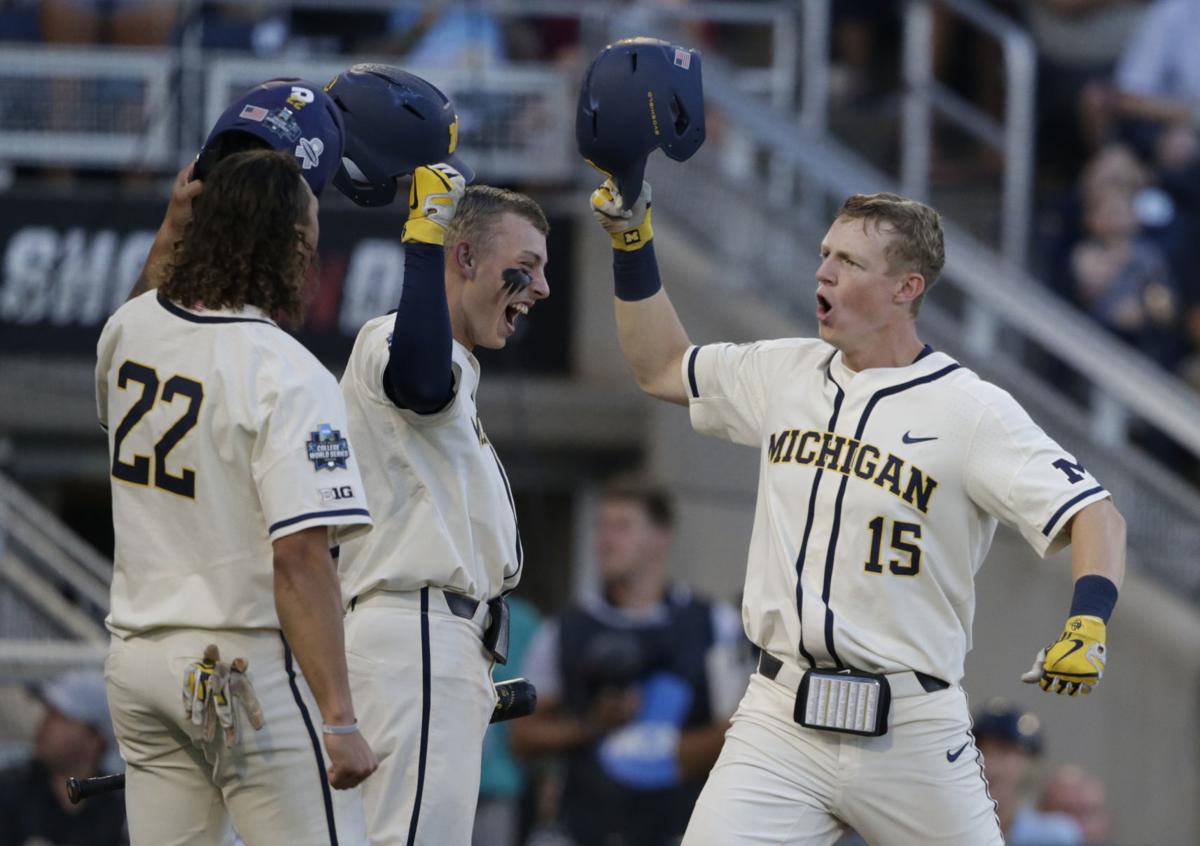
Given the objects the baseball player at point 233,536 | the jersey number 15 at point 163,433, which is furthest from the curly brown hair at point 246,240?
the jersey number 15 at point 163,433

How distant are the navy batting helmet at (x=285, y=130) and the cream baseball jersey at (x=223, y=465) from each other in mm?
554

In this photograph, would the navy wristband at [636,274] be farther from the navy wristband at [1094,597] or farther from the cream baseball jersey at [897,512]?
the navy wristband at [1094,597]

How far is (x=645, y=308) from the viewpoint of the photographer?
5.63 meters

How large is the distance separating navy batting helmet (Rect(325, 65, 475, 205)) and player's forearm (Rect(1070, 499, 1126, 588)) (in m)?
1.70

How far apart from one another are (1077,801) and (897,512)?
3.83m

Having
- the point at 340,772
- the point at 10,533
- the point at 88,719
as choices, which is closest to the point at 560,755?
the point at 88,719

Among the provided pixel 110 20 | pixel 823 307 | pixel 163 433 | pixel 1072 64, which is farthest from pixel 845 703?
pixel 110 20

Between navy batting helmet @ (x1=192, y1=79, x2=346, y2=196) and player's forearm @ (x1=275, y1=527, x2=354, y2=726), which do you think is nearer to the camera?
player's forearm @ (x1=275, y1=527, x2=354, y2=726)

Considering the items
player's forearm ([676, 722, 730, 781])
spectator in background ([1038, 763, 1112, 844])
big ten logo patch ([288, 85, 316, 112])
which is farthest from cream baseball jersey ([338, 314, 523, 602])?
spectator in background ([1038, 763, 1112, 844])

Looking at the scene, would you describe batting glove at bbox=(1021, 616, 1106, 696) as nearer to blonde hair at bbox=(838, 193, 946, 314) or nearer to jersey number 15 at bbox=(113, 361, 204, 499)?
blonde hair at bbox=(838, 193, 946, 314)

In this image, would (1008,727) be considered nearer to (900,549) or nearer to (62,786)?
(900,549)

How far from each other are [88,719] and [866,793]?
3370mm

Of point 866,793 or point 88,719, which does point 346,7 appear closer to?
point 88,719

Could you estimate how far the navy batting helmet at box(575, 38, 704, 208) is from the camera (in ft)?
17.5
